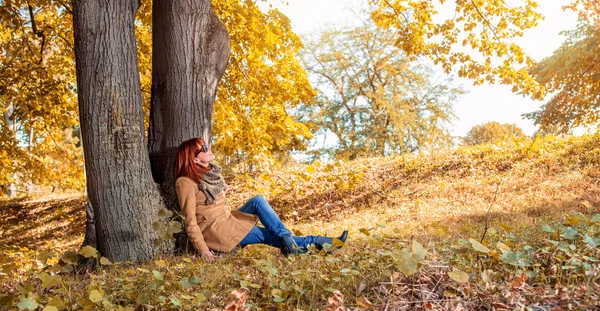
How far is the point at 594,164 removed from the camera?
396 inches

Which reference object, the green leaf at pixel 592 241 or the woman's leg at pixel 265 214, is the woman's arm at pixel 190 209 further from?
the green leaf at pixel 592 241

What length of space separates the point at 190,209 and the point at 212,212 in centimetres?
24

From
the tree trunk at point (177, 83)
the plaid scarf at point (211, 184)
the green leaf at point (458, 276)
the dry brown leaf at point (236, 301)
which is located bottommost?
the dry brown leaf at point (236, 301)

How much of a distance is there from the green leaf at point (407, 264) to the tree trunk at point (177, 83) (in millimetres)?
3448

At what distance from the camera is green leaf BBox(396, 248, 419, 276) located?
94.5 inches

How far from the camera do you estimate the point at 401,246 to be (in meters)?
3.73

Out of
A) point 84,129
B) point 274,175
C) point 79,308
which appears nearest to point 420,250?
point 79,308

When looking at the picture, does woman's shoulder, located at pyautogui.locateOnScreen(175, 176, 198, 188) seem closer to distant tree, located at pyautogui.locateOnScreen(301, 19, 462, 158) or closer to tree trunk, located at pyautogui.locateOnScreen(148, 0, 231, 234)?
tree trunk, located at pyautogui.locateOnScreen(148, 0, 231, 234)

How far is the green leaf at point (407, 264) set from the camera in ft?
7.88

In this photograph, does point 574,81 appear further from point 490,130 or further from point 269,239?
point 490,130

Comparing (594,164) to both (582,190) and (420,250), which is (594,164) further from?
(420,250)

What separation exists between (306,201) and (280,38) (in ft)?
12.2

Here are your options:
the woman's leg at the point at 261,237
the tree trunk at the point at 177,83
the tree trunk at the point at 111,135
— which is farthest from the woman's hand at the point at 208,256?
the tree trunk at the point at 177,83

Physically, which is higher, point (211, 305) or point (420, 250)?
point (420, 250)
